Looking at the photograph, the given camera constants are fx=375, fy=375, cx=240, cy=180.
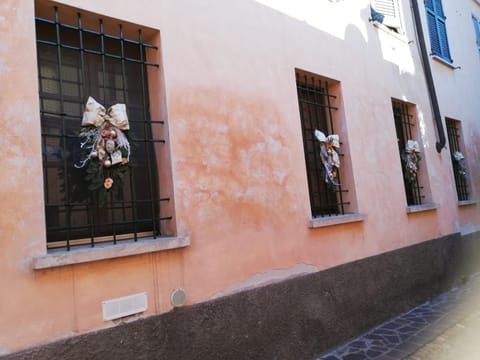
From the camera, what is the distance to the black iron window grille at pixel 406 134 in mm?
6414

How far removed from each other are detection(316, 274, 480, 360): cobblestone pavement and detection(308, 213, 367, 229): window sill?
4.60 feet

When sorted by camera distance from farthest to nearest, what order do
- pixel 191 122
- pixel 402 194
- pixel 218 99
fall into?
pixel 402 194 → pixel 218 99 → pixel 191 122

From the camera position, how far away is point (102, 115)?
9.43ft

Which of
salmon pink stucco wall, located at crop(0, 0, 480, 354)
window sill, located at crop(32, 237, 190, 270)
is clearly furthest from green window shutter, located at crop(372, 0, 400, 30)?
window sill, located at crop(32, 237, 190, 270)

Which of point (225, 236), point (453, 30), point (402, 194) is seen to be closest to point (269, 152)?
point (225, 236)

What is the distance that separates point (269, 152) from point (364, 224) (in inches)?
74.6

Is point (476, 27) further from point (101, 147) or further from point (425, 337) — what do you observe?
point (101, 147)

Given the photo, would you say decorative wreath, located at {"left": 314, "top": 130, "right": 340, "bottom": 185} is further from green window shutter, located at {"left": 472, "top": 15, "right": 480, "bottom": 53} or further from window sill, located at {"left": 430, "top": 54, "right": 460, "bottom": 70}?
green window shutter, located at {"left": 472, "top": 15, "right": 480, "bottom": 53}

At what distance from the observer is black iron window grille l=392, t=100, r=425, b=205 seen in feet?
21.0

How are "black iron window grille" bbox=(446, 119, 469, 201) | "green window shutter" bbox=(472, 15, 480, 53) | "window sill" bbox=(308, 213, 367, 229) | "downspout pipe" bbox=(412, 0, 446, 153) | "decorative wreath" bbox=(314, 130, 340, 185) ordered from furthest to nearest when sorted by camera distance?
"green window shutter" bbox=(472, 15, 480, 53) < "black iron window grille" bbox=(446, 119, 469, 201) < "downspout pipe" bbox=(412, 0, 446, 153) < "decorative wreath" bbox=(314, 130, 340, 185) < "window sill" bbox=(308, 213, 367, 229)

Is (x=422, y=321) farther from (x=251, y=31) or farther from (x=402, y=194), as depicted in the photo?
(x=251, y=31)

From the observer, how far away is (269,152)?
154 inches

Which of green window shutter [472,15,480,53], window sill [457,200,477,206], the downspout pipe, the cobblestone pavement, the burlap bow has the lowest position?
the cobblestone pavement

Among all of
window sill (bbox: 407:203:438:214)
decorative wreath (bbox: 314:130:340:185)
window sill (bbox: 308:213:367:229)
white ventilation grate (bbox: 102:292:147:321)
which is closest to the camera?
white ventilation grate (bbox: 102:292:147:321)
